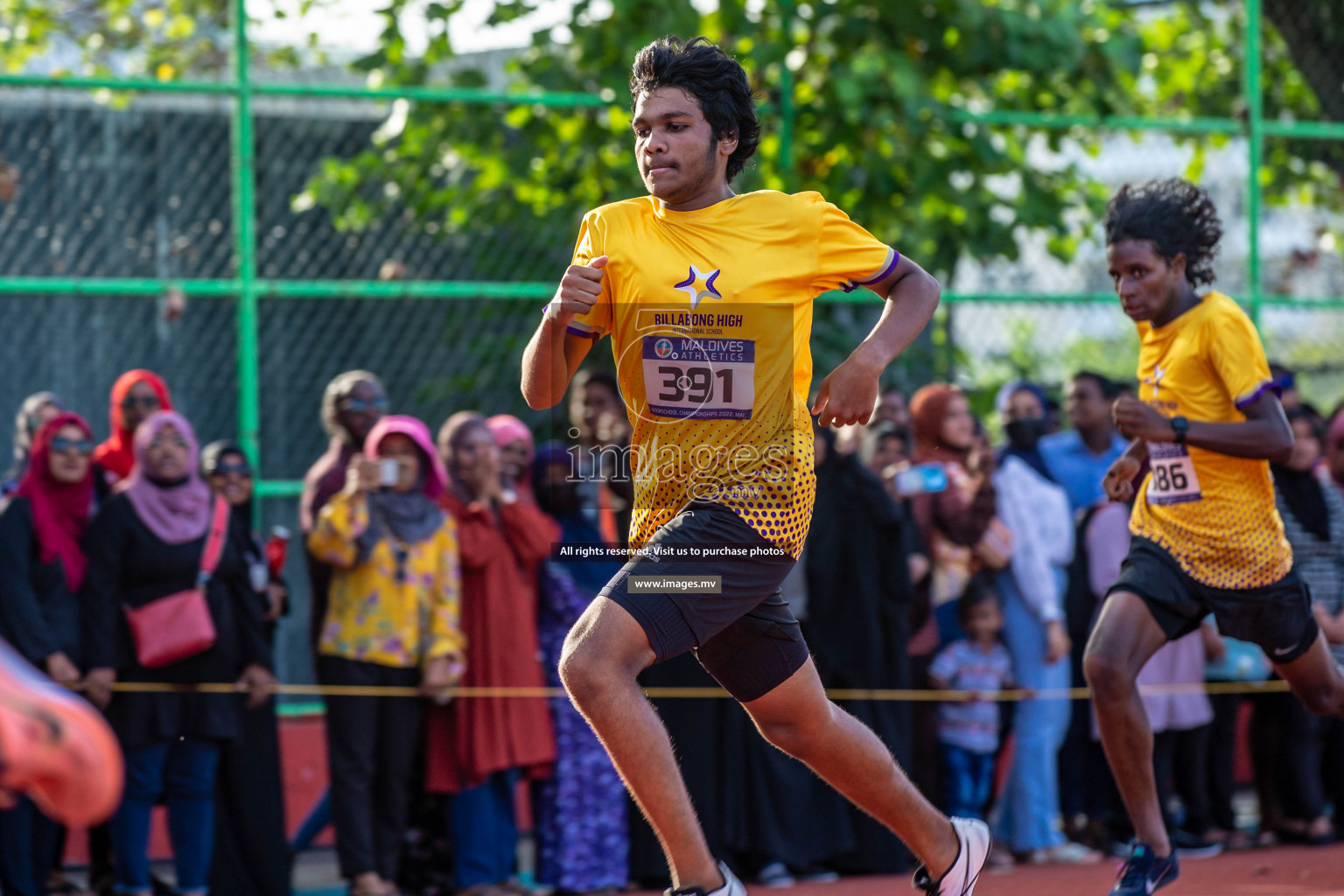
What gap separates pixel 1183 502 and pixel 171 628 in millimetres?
3959

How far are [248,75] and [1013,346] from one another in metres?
4.36

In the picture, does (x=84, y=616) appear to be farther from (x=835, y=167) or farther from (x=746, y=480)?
(x=835, y=167)

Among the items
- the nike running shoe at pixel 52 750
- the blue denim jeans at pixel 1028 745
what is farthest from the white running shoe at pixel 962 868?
the blue denim jeans at pixel 1028 745

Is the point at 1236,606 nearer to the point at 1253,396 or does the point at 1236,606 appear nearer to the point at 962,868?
the point at 1253,396

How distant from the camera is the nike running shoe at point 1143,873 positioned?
5000mm

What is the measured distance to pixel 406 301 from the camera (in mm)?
8133

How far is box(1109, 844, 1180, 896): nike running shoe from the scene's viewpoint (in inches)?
197

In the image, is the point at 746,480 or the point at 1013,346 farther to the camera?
the point at 1013,346

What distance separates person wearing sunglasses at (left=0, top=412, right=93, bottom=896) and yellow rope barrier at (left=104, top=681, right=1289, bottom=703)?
0.33 m

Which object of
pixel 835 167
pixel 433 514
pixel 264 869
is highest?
pixel 835 167

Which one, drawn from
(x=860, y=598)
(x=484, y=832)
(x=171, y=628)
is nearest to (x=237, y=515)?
(x=171, y=628)

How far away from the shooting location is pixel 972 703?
7742mm

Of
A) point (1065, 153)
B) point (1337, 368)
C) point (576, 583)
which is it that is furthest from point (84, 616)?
point (1337, 368)

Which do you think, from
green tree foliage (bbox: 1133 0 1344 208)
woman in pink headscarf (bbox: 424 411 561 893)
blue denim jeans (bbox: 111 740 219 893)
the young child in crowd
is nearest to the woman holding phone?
woman in pink headscarf (bbox: 424 411 561 893)
